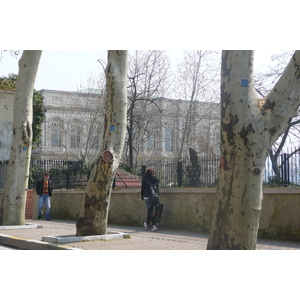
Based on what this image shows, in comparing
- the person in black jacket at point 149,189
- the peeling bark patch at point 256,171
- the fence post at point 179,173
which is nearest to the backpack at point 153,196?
the person in black jacket at point 149,189

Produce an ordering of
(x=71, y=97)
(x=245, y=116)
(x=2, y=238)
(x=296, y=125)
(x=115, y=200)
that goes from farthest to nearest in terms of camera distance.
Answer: (x=71, y=97) → (x=296, y=125) → (x=115, y=200) → (x=2, y=238) → (x=245, y=116)

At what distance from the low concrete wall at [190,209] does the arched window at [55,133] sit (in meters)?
23.4

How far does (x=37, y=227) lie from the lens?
15.1m

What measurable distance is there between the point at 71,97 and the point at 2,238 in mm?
32208

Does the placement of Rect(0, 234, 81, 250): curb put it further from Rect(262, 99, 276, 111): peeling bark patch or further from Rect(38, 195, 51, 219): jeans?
Rect(38, 195, 51, 219): jeans

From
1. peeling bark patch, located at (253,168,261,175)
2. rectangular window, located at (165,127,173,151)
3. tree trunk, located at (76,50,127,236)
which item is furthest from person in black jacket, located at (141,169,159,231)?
rectangular window, located at (165,127,173,151)

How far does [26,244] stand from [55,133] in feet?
113

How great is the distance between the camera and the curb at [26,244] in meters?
9.92

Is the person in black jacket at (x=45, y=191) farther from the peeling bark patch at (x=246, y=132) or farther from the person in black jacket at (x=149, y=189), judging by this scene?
the peeling bark patch at (x=246, y=132)

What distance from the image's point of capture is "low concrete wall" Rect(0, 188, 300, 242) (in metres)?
11.2

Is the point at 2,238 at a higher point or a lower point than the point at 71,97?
lower

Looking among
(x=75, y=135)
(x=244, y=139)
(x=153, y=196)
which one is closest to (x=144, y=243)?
(x=153, y=196)

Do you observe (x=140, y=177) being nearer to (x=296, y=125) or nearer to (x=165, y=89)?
(x=296, y=125)

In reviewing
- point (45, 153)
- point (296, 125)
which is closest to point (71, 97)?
point (45, 153)
